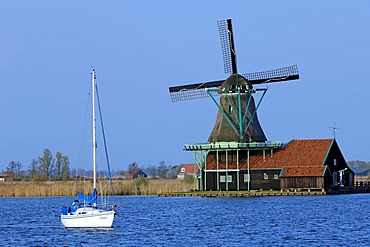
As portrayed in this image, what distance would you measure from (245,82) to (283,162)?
6.93 m

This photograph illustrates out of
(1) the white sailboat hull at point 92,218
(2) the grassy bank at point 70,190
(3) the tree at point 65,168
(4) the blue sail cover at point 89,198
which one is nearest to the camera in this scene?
(1) the white sailboat hull at point 92,218

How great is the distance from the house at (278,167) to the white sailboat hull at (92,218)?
2940 centimetres

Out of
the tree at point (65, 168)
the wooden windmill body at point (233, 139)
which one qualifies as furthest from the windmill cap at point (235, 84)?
the tree at point (65, 168)

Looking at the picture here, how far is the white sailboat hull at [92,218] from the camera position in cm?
4256

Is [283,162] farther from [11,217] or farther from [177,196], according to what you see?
[11,217]

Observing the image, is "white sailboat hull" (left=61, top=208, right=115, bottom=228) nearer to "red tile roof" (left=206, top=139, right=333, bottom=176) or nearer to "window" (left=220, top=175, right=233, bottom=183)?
"red tile roof" (left=206, top=139, right=333, bottom=176)

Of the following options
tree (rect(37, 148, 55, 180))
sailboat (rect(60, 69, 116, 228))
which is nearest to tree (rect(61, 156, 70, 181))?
tree (rect(37, 148, 55, 180))

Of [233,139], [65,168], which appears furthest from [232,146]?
[65,168]

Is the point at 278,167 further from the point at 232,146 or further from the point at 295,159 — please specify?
the point at 232,146

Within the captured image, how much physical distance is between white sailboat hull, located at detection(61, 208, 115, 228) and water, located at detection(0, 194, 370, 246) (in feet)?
1.30

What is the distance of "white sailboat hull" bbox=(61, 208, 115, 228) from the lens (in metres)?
42.6

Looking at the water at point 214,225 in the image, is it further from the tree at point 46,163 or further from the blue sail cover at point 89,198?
the tree at point 46,163

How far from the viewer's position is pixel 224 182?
239ft

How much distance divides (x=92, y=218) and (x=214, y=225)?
21.2ft
